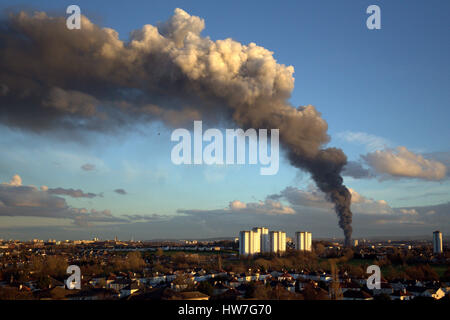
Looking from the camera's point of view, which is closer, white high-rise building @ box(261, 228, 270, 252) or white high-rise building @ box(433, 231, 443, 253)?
white high-rise building @ box(261, 228, 270, 252)

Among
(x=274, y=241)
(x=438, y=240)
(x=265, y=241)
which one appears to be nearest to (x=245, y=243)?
(x=265, y=241)

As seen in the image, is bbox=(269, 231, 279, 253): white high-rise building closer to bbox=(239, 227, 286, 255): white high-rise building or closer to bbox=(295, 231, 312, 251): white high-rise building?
bbox=(239, 227, 286, 255): white high-rise building

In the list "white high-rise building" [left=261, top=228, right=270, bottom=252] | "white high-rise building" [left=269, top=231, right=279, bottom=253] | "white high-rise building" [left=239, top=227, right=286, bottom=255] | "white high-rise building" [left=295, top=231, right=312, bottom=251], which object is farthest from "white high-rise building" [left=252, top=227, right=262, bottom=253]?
"white high-rise building" [left=295, top=231, right=312, bottom=251]

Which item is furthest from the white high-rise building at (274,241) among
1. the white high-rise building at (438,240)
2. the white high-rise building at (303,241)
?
the white high-rise building at (438,240)

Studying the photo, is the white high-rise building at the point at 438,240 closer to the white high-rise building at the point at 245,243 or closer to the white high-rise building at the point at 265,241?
the white high-rise building at the point at 265,241

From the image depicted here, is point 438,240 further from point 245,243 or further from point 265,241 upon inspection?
point 245,243

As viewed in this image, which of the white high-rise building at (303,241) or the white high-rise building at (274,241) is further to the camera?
the white high-rise building at (303,241)

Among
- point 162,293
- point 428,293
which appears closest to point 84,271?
point 162,293

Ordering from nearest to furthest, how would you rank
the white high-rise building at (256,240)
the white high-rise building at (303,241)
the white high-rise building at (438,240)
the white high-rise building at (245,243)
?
the white high-rise building at (245,243) → the white high-rise building at (256,240) → the white high-rise building at (303,241) → the white high-rise building at (438,240)
